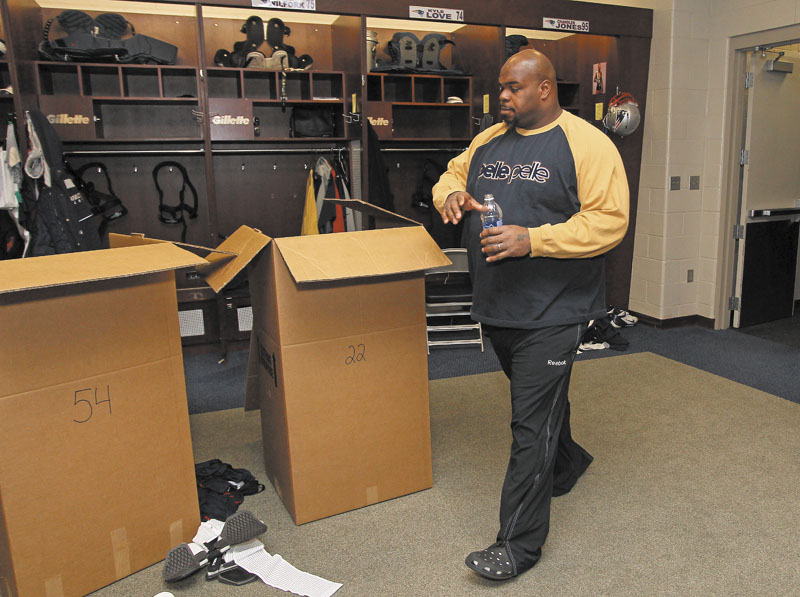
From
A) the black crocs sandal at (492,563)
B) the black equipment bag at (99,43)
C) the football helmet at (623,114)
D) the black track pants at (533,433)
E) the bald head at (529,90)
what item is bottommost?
the black crocs sandal at (492,563)

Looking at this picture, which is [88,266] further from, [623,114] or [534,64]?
[623,114]

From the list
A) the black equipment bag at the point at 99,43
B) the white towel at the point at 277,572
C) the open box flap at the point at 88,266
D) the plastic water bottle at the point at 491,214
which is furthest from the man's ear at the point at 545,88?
the black equipment bag at the point at 99,43

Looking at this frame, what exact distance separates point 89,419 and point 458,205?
1.24 metres

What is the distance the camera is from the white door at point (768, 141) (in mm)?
→ 4609

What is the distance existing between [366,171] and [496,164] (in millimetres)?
2581

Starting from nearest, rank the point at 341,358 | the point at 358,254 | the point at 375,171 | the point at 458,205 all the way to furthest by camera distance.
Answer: the point at 458,205
the point at 358,254
the point at 341,358
the point at 375,171

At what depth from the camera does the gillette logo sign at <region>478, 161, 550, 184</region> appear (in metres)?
1.83

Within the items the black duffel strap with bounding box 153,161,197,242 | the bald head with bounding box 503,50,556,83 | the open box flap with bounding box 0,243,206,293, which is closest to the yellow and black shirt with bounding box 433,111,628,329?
the bald head with bounding box 503,50,556,83

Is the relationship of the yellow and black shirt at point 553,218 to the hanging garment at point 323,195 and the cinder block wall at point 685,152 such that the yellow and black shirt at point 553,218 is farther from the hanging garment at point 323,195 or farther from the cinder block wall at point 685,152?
the cinder block wall at point 685,152

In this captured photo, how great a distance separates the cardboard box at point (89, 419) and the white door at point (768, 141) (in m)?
4.36

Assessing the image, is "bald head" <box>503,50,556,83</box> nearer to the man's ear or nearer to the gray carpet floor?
the man's ear

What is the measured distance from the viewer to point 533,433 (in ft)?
6.07

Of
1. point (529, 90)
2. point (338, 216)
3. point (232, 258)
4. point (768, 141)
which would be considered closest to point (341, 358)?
point (232, 258)

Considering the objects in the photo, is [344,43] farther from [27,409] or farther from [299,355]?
[27,409]
